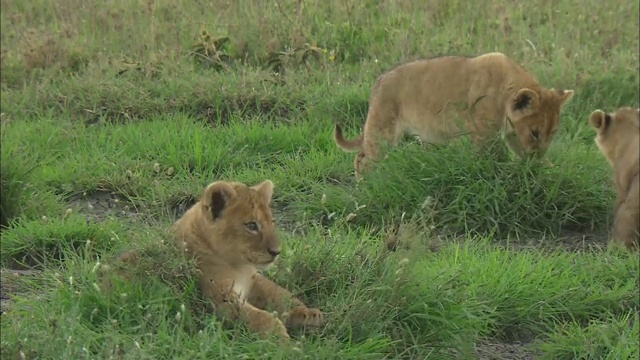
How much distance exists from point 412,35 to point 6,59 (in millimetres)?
3352

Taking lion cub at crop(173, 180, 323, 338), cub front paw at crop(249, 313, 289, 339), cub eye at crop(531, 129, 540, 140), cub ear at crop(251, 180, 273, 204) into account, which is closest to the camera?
cub front paw at crop(249, 313, 289, 339)

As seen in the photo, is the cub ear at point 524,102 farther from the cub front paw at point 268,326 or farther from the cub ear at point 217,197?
the cub front paw at point 268,326

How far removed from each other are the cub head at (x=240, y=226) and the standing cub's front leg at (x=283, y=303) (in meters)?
0.14

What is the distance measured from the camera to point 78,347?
14.2ft

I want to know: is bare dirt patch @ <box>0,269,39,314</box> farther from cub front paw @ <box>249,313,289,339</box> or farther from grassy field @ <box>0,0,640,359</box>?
cub front paw @ <box>249,313,289,339</box>

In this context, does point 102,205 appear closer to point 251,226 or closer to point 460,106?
point 460,106

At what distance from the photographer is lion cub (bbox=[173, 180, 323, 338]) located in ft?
15.2

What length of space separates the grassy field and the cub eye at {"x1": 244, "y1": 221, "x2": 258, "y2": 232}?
0.22m

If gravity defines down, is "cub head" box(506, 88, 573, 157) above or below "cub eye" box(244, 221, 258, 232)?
below

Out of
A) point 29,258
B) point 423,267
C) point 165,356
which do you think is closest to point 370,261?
point 423,267

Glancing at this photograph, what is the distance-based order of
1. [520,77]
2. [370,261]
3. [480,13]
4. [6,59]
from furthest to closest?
[480,13], [6,59], [520,77], [370,261]

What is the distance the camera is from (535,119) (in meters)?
6.66

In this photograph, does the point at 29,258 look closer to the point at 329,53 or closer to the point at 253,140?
the point at 253,140

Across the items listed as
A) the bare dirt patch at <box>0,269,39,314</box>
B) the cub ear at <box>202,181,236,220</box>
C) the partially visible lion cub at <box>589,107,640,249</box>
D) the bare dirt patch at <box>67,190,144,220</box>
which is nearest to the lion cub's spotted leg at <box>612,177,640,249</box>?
the partially visible lion cub at <box>589,107,640,249</box>
